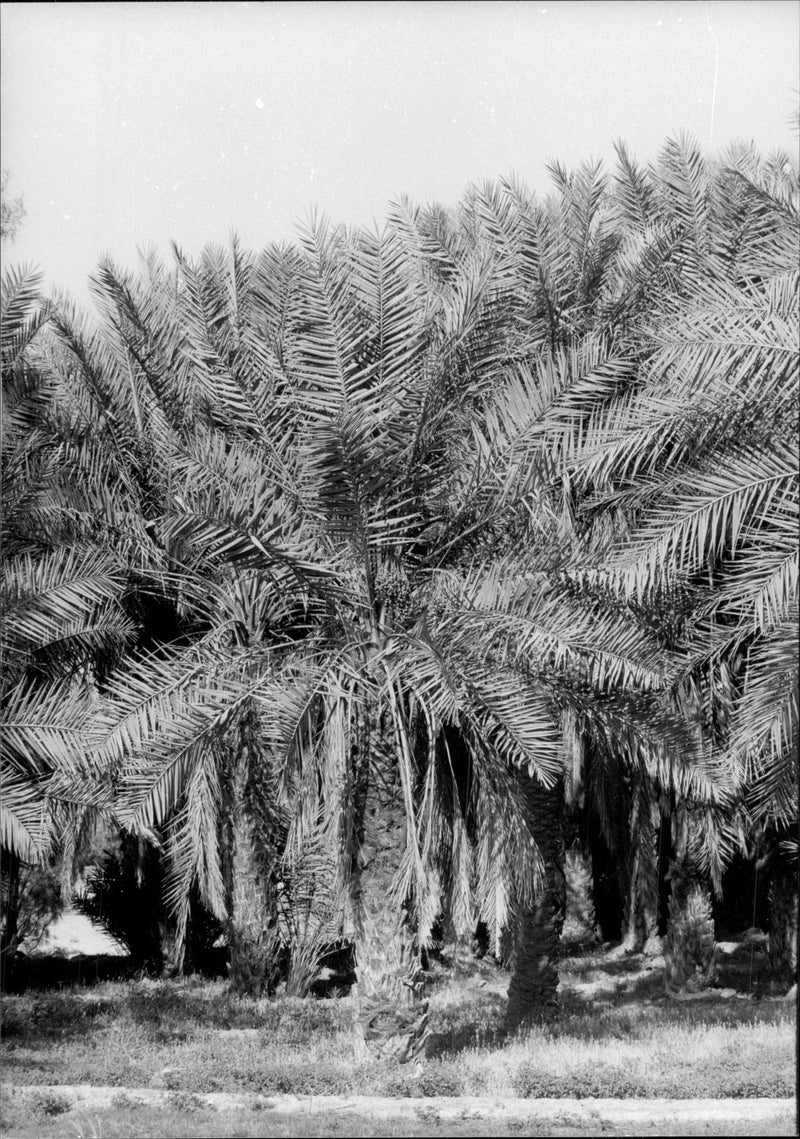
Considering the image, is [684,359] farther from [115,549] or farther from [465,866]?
[115,549]

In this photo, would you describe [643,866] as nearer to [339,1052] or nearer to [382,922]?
[339,1052]

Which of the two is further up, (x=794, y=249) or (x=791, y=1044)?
(x=794, y=249)

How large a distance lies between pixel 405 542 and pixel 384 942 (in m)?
2.97

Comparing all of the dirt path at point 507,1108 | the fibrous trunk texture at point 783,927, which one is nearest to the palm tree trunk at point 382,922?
the dirt path at point 507,1108

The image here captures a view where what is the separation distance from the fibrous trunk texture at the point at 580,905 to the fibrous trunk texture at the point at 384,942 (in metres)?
9.95

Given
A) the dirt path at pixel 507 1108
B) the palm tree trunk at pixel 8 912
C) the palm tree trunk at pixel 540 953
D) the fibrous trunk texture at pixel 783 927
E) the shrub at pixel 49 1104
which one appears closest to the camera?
the dirt path at pixel 507 1108

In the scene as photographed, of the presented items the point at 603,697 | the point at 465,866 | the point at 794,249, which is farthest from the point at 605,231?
the point at 465,866

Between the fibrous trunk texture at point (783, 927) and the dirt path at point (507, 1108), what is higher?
the fibrous trunk texture at point (783, 927)

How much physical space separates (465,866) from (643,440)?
343cm

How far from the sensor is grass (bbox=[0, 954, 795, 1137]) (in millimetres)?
8453

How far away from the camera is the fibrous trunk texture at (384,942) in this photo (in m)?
9.41

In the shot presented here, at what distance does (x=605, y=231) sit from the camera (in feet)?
38.0

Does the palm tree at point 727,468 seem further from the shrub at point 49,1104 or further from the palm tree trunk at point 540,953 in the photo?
the shrub at point 49,1104

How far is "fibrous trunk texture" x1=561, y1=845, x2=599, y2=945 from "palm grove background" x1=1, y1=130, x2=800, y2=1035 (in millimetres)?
7779
